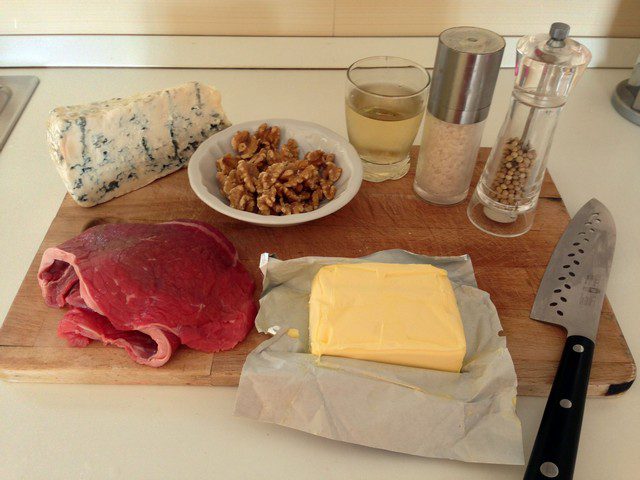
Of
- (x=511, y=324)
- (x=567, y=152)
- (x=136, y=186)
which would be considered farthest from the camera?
(x=567, y=152)

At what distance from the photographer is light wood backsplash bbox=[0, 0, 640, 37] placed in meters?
1.42

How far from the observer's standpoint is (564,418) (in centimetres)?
73

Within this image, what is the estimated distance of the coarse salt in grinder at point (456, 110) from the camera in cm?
91

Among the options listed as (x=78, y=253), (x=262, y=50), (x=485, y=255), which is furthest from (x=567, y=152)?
(x=78, y=253)

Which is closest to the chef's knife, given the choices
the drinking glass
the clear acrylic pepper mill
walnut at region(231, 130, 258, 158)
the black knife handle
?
the black knife handle

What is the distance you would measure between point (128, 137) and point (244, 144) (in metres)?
0.22

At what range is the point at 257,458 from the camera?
76cm

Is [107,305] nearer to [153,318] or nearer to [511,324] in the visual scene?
[153,318]

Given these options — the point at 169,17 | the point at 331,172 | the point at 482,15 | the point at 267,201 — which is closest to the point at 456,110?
the point at 331,172

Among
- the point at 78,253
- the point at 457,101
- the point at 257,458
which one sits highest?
the point at 457,101

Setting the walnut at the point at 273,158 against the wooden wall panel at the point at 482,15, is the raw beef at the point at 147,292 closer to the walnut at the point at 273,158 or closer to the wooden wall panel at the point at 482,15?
the walnut at the point at 273,158

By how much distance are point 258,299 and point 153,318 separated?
0.57 ft

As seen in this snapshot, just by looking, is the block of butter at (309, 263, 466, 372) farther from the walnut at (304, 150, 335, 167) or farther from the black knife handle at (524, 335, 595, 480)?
the walnut at (304, 150, 335, 167)

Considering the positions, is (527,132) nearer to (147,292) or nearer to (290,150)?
(290,150)
